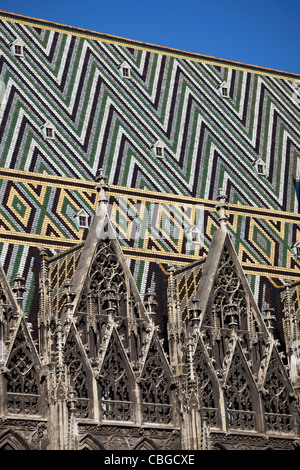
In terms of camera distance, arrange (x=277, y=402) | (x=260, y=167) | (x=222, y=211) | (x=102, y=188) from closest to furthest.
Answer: (x=277, y=402) < (x=102, y=188) < (x=222, y=211) < (x=260, y=167)

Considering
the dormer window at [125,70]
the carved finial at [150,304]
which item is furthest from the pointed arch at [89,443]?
the dormer window at [125,70]

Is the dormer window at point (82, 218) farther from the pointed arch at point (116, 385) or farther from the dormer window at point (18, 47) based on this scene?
the dormer window at point (18, 47)

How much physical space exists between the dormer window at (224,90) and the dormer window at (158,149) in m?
4.36

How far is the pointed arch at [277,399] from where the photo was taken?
3591cm

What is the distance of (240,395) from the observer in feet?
117

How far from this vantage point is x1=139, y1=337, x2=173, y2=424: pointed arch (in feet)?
113

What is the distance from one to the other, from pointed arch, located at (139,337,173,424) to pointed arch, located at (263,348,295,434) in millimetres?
2690

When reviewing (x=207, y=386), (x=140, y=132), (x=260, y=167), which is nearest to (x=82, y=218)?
(x=140, y=132)

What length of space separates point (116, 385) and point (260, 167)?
523 inches

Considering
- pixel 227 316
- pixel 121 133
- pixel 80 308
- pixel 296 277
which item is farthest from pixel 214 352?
pixel 121 133

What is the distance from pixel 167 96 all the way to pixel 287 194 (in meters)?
4.85

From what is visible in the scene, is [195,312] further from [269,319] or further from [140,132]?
[140,132]
